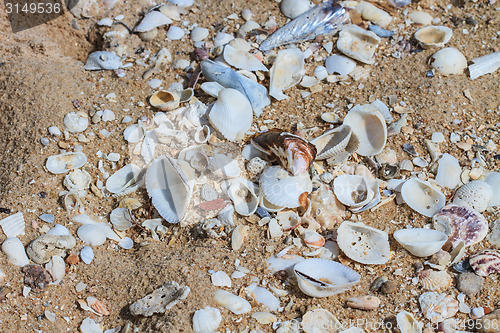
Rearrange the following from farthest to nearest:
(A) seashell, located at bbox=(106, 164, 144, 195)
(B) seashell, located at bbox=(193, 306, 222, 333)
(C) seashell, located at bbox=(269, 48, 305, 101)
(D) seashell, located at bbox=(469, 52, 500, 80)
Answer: (D) seashell, located at bbox=(469, 52, 500, 80) < (C) seashell, located at bbox=(269, 48, 305, 101) < (A) seashell, located at bbox=(106, 164, 144, 195) < (B) seashell, located at bbox=(193, 306, 222, 333)

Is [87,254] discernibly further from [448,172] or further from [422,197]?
[448,172]

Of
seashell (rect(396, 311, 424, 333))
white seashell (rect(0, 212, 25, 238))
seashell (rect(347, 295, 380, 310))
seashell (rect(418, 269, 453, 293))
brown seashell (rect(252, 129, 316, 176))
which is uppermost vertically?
brown seashell (rect(252, 129, 316, 176))

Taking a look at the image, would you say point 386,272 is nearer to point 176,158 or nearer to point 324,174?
point 324,174

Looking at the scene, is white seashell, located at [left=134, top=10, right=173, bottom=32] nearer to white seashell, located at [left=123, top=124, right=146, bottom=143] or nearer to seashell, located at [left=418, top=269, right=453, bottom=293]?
white seashell, located at [left=123, top=124, right=146, bottom=143]

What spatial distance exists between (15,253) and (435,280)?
7.46ft

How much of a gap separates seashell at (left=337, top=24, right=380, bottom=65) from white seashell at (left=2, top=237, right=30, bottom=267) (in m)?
2.51

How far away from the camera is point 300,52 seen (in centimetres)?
352

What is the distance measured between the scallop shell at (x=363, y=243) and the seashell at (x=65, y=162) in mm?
1657

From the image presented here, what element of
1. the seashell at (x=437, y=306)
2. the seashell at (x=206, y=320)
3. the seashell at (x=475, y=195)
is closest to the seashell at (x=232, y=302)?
the seashell at (x=206, y=320)

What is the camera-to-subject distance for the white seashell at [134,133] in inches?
124

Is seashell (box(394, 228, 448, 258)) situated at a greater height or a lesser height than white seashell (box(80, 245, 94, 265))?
greater

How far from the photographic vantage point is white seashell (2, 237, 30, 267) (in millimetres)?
2611

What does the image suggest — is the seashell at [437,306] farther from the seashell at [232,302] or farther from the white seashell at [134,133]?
the white seashell at [134,133]

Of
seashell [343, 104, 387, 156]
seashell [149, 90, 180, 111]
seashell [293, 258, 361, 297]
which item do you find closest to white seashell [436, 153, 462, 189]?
seashell [343, 104, 387, 156]
